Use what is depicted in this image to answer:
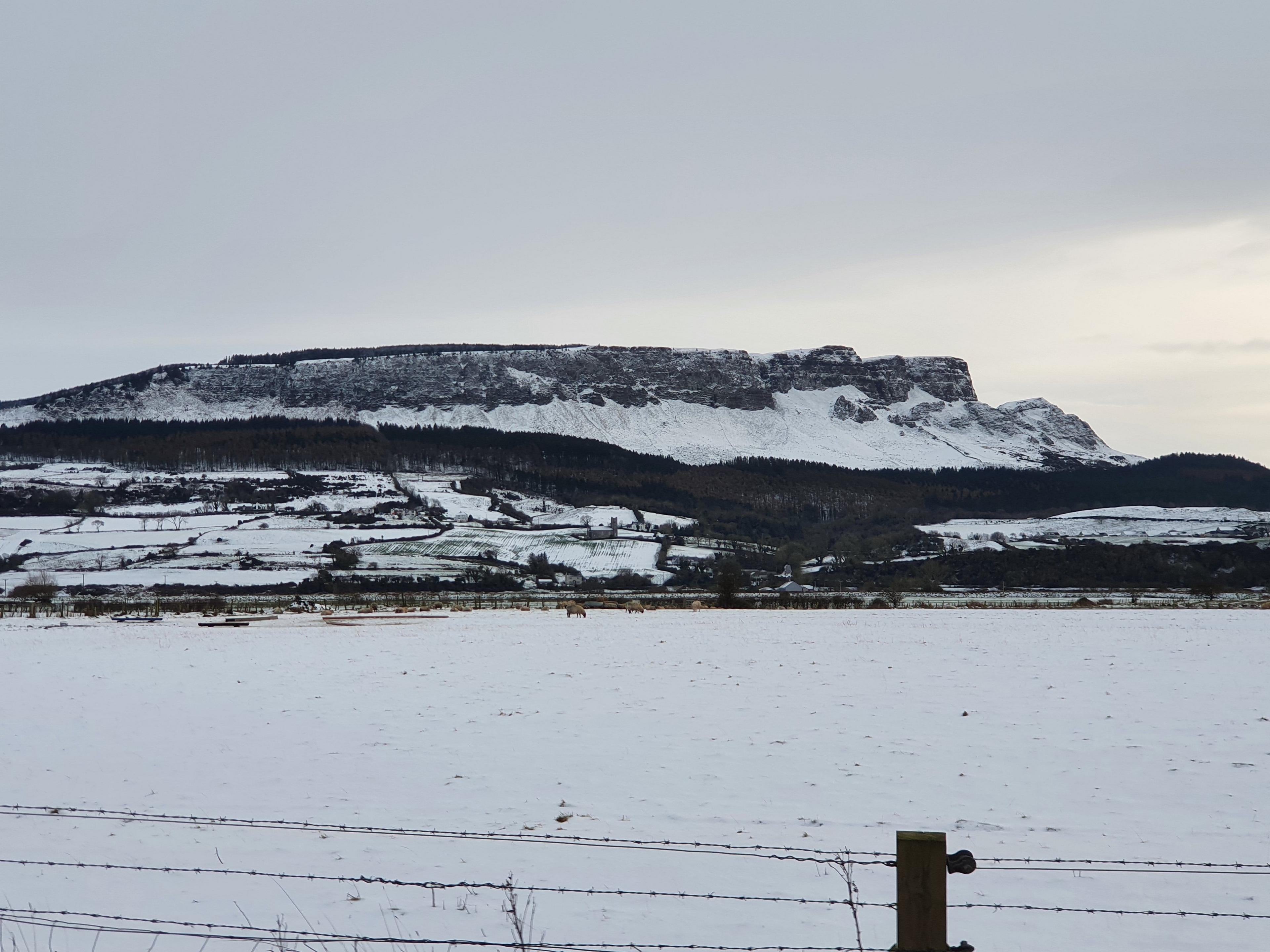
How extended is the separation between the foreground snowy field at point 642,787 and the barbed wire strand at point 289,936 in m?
0.13

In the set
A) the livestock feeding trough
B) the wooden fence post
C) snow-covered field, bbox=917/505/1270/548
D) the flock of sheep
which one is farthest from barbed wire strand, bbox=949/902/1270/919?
snow-covered field, bbox=917/505/1270/548

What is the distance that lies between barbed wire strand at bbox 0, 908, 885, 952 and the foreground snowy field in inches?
5.0

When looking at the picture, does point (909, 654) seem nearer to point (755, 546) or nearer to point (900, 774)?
point (900, 774)

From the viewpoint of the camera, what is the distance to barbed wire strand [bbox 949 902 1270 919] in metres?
6.92

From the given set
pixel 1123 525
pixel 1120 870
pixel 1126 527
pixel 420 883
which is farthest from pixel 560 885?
pixel 1123 525

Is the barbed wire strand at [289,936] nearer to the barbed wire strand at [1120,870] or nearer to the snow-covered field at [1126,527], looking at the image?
the barbed wire strand at [1120,870]

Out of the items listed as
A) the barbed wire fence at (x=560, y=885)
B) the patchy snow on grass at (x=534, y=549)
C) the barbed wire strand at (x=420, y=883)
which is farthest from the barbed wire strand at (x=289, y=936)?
the patchy snow on grass at (x=534, y=549)

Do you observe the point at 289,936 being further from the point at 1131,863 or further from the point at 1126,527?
the point at 1126,527

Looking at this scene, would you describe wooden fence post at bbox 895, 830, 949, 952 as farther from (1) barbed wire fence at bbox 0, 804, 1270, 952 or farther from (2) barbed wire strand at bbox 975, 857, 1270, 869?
(2) barbed wire strand at bbox 975, 857, 1270, 869

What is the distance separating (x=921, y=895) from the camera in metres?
5.09

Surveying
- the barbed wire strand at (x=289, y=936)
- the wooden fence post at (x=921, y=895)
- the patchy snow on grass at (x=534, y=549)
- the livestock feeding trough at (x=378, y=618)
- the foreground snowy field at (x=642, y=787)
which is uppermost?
the wooden fence post at (x=921, y=895)

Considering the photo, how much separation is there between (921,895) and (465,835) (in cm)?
541

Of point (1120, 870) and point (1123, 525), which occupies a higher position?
point (1120, 870)

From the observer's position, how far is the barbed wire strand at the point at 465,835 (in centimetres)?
905
